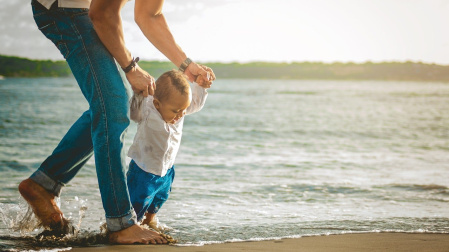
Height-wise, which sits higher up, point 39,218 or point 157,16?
point 157,16

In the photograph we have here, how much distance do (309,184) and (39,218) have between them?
3483mm

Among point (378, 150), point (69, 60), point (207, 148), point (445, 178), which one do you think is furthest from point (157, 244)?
point (378, 150)

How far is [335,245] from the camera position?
3.13 metres

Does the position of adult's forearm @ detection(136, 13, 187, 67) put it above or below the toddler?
above

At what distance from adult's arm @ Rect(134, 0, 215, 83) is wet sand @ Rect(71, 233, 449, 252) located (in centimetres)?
105

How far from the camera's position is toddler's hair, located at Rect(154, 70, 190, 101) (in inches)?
124

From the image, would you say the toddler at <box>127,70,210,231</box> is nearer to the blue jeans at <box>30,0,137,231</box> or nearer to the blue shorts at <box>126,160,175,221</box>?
the blue shorts at <box>126,160,175,221</box>

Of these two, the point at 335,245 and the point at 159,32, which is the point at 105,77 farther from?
the point at 335,245

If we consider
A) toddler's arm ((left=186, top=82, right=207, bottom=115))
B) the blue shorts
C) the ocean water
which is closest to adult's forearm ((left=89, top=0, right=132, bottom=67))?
toddler's arm ((left=186, top=82, right=207, bottom=115))

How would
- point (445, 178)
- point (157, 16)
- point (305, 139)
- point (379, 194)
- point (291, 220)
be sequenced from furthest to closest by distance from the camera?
point (305, 139) < point (445, 178) < point (379, 194) < point (291, 220) < point (157, 16)

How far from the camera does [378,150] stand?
10.4 meters

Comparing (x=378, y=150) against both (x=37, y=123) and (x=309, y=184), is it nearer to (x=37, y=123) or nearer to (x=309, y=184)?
(x=309, y=184)

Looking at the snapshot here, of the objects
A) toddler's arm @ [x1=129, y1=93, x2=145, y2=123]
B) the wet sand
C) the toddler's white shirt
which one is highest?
toddler's arm @ [x1=129, y1=93, x2=145, y2=123]

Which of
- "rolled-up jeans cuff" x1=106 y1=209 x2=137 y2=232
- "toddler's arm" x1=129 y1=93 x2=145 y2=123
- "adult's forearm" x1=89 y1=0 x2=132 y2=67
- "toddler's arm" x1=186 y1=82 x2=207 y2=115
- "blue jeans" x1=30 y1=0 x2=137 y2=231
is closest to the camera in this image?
"adult's forearm" x1=89 y1=0 x2=132 y2=67
